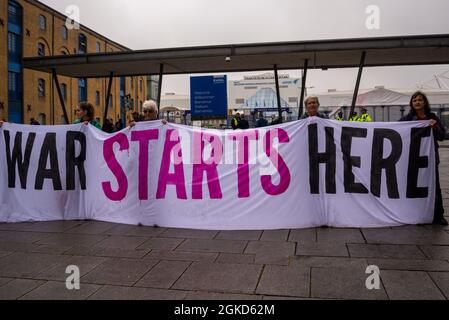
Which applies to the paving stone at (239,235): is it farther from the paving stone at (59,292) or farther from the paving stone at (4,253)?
the paving stone at (4,253)

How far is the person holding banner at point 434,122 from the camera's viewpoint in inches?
242

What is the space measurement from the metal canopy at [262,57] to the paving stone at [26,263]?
9.90 meters

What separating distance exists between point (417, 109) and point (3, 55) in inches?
1601

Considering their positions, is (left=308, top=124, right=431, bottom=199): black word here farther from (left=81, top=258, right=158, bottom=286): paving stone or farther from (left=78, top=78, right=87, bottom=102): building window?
(left=78, top=78, right=87, bottom=102): building window

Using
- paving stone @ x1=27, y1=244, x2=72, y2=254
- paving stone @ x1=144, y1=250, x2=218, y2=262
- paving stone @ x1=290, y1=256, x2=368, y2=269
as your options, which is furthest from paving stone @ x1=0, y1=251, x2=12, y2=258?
paving stone @ x1=290, y1=256, x2=368, y2=269

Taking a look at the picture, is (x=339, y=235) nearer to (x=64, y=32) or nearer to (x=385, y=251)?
(x=385, y=251)

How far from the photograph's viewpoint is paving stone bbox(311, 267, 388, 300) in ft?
11.9

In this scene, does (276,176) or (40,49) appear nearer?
(276,176)

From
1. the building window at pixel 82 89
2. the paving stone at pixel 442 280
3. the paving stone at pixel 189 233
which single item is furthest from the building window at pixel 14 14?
the paving stone at pixel 442 280

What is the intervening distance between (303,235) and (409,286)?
1.95 m

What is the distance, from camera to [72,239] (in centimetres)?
571

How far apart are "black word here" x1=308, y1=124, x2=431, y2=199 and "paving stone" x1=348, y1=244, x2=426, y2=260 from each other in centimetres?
116

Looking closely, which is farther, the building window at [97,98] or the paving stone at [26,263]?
the building window at [97,98]

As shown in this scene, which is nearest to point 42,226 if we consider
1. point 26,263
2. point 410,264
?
point 26,263
